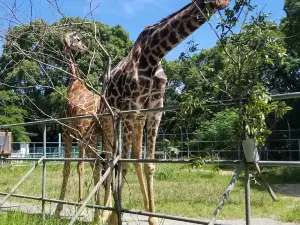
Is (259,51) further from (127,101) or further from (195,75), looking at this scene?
(127,101)

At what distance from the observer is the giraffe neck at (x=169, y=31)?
14.4 ft

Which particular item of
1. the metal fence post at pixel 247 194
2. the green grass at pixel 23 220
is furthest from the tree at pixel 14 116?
the metal fence post at pixel 247 194

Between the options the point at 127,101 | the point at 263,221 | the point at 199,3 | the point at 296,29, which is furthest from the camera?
the point at 296,29

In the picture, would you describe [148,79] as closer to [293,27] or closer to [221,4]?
[221,4]

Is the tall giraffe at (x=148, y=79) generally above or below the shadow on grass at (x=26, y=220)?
above

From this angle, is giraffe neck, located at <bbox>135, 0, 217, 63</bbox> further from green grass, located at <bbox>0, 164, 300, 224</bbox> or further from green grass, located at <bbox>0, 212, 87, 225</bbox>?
green grass, located at <bbox>0, 212, 87, 225</bbox>

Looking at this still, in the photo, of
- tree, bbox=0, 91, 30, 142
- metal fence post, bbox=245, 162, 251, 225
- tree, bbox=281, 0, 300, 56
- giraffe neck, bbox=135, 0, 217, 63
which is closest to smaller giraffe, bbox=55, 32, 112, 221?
giraffe neck, bbox=135, 0, 217, 63

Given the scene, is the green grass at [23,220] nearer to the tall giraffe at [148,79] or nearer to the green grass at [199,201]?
the green grass at [199,201]

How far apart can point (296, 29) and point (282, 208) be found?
10.2 metres

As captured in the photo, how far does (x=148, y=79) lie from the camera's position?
15.5 ft

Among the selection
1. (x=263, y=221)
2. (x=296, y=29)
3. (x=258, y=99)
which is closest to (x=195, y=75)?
(x=258, y=99)

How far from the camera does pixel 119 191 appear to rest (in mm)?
3947

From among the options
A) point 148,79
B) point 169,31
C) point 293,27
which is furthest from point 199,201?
point 293,27

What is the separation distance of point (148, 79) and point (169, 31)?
55 centimetres
